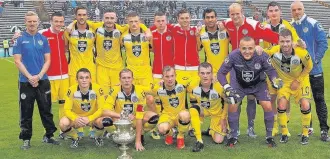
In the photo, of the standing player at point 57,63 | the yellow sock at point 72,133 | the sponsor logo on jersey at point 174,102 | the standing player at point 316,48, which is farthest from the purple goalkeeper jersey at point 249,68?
the standing player at point 57,63

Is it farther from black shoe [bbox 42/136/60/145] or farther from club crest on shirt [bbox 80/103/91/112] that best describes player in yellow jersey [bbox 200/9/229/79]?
black shoe [bbox 42/136/60/145]

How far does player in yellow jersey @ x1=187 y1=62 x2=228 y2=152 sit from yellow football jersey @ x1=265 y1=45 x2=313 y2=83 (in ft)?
2.77

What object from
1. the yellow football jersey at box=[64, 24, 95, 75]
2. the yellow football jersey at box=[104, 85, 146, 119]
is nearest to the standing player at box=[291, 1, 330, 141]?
the yellow football jersey at box=[104, 85, 146, 119]

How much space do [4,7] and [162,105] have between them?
29.6 meters

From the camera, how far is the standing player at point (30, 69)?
5.38 m

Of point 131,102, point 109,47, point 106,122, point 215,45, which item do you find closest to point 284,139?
point 215,45

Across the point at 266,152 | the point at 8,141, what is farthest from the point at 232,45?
the point at 8,141

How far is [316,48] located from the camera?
588cm

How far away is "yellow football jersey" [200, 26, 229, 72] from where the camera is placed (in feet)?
19.8

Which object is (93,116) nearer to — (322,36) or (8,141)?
(8,141)

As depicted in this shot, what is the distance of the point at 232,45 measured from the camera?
6.07 meters

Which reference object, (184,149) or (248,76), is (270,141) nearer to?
(248,76)

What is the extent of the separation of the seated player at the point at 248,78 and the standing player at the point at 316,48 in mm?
785

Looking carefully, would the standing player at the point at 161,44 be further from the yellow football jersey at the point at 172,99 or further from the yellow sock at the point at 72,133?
the yellow sock at the point at 72,133
